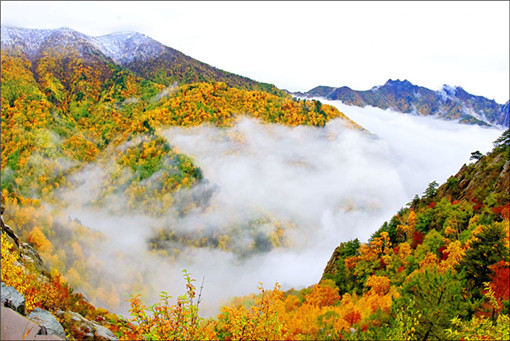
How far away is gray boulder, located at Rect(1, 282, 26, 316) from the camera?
14172mm

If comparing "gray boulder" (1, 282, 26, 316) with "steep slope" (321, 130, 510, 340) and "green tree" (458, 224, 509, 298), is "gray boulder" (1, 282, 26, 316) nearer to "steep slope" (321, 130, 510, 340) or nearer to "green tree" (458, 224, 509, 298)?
"steep slope" (321, 130, 510, 340)

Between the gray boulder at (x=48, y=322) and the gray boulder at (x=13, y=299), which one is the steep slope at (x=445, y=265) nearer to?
the gray boulder at (x=48, y=322)

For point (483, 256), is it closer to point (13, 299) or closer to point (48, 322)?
point (48, 322)

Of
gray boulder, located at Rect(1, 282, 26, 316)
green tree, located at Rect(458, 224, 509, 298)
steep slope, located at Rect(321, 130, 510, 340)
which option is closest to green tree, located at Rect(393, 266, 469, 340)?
steep slope, located at Rect(321, 130, 510, 340)

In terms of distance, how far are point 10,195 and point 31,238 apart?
59290 millimetres

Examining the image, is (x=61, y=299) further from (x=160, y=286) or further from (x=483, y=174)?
(x=160, y=286)

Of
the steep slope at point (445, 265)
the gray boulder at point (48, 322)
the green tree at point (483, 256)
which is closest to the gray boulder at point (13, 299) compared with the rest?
the gray boulder at point (48, 322)

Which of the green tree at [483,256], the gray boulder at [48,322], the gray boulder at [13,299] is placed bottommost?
the gray boulder at [48,322]

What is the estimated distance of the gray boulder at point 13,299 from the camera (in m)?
14.2

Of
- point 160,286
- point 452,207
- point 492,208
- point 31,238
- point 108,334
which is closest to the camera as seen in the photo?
point 108,334

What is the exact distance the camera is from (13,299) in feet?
48.3

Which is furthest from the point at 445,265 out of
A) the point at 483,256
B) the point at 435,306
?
the point at 435,306

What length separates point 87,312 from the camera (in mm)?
26500

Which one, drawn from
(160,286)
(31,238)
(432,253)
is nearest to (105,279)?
(160,286)
